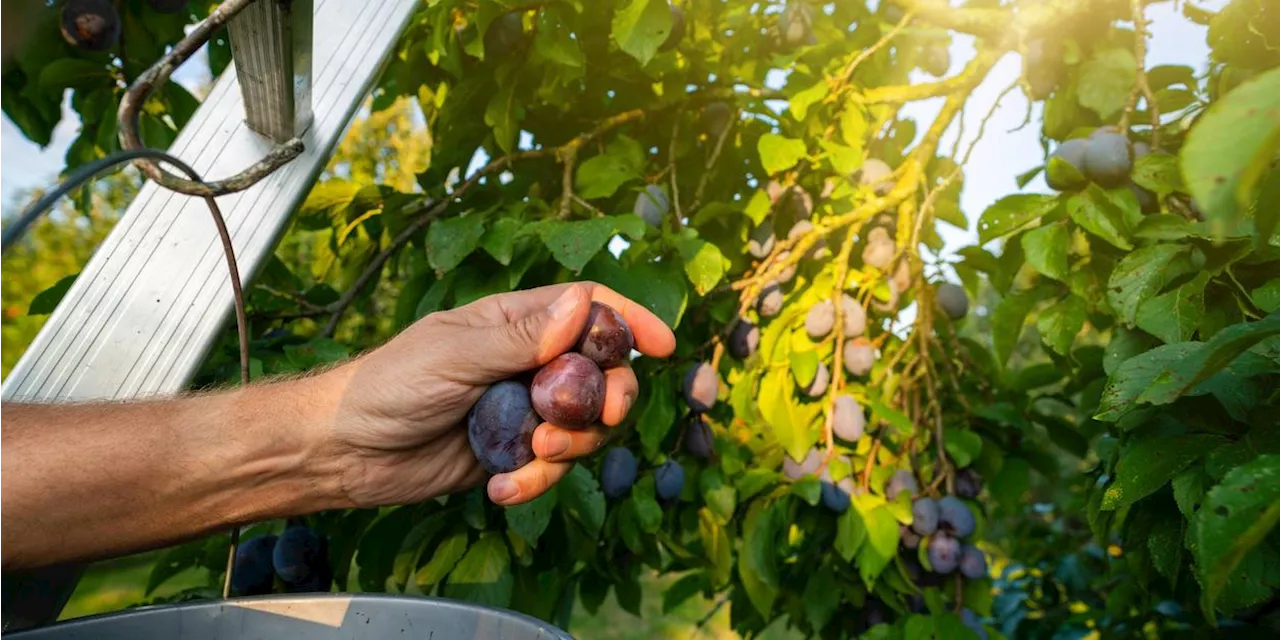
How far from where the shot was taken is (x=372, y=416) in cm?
89

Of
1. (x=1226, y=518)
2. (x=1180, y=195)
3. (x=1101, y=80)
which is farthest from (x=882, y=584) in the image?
(x=1226, y=518)

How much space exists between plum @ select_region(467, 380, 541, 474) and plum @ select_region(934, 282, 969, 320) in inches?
38.4

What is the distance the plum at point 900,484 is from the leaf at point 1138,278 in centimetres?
53

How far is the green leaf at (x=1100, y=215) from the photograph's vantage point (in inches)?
39.4

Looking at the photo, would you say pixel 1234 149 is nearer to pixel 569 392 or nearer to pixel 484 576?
pixel 569 392

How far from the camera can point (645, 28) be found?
1.16 m

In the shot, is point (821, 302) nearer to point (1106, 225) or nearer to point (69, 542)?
point (1106, 225)

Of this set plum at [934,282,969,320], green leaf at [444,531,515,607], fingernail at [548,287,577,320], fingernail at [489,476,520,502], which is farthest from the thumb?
plum at [934,282,969,320]

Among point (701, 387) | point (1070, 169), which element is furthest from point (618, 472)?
point (1070, 169)

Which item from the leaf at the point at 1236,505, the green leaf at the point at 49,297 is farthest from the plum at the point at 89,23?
the leaf at the point at 1236,505

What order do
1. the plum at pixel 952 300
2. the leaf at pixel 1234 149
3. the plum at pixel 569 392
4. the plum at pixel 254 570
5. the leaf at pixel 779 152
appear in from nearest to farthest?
the leaf at pixel 1234 149 < the plum at pixel 569 392 < the plum at pixel 254 570 < the leaf at pixel 779 152 < the plum at pixel 952 300

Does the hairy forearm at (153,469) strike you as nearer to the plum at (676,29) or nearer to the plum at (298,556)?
the plum at (298,556)

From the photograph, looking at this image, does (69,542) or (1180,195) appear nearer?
(69,542)

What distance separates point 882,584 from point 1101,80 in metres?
0.89
